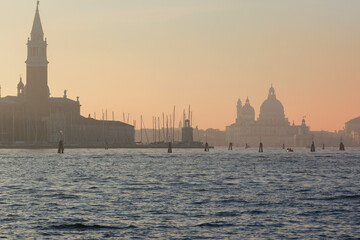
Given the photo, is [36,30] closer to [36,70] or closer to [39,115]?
[36,70]

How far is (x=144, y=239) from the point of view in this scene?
71.6 feet

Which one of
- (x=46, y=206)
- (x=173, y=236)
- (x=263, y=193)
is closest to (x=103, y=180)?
(x=263, y=193)

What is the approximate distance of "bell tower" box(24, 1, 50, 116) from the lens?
167m

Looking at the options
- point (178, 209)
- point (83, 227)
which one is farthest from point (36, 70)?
point (83, 227)

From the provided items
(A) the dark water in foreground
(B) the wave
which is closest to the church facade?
(A) the dark water in foreground

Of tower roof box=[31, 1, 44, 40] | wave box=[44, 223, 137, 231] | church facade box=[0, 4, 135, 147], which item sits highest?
tower roof box=[31, 1, 44, 40]

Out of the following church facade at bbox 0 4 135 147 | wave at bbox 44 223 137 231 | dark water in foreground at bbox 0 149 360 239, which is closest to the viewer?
dark water in foreground at bbox 0 149 360 239

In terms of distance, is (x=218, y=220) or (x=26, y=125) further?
(x=26, y=125)

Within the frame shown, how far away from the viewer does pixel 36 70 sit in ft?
547

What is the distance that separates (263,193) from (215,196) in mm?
2974

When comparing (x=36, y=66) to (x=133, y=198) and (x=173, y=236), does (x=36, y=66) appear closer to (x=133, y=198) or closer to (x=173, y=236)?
(x=133, y=198)

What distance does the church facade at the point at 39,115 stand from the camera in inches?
6240

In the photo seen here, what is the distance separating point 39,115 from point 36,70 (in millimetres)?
10510

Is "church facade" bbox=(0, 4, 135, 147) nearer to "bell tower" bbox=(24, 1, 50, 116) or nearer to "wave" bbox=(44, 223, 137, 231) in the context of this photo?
"bell tower" bbox=(24, 1, 50, 116)
